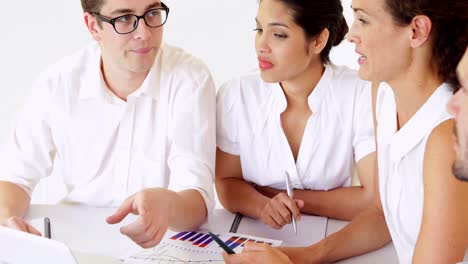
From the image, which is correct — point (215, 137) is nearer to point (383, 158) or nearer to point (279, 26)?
point (279, 26)

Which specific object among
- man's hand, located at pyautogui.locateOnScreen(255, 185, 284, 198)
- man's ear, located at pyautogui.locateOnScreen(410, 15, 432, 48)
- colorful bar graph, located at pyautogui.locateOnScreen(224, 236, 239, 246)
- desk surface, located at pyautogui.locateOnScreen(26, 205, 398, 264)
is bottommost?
desk surface, located at pyautogui.locateOnScreen(26, 205, 398, 264)

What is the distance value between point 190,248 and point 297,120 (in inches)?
21.4

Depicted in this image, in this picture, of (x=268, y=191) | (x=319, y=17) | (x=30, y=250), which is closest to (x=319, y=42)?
(x=319, y=17)

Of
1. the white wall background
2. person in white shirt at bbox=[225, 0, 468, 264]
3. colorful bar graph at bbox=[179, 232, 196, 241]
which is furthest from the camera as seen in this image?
the white wall background

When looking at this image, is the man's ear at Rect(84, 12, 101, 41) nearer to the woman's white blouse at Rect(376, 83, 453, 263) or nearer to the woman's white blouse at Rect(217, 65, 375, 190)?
the woman's white blouse at Rect(217, 65, 375, 190)

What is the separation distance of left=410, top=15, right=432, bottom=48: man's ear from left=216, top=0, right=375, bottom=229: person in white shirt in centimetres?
44

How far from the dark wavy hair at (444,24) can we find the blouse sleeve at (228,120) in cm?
63

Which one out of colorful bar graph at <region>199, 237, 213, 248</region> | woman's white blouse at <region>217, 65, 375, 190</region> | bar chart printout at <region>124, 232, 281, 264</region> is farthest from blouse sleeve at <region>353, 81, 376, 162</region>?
colorful bar graph at <region>199, 237, 213, 248</region>

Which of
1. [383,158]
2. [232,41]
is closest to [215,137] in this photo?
[383,158]

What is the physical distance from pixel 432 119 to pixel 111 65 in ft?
3.15

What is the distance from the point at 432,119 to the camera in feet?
4.80

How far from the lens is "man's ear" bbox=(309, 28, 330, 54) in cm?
196

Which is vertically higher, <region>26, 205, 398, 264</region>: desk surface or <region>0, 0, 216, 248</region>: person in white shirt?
<region>0, 0, 216, 248</region>: person in white shirt

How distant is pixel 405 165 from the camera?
5.06ft
